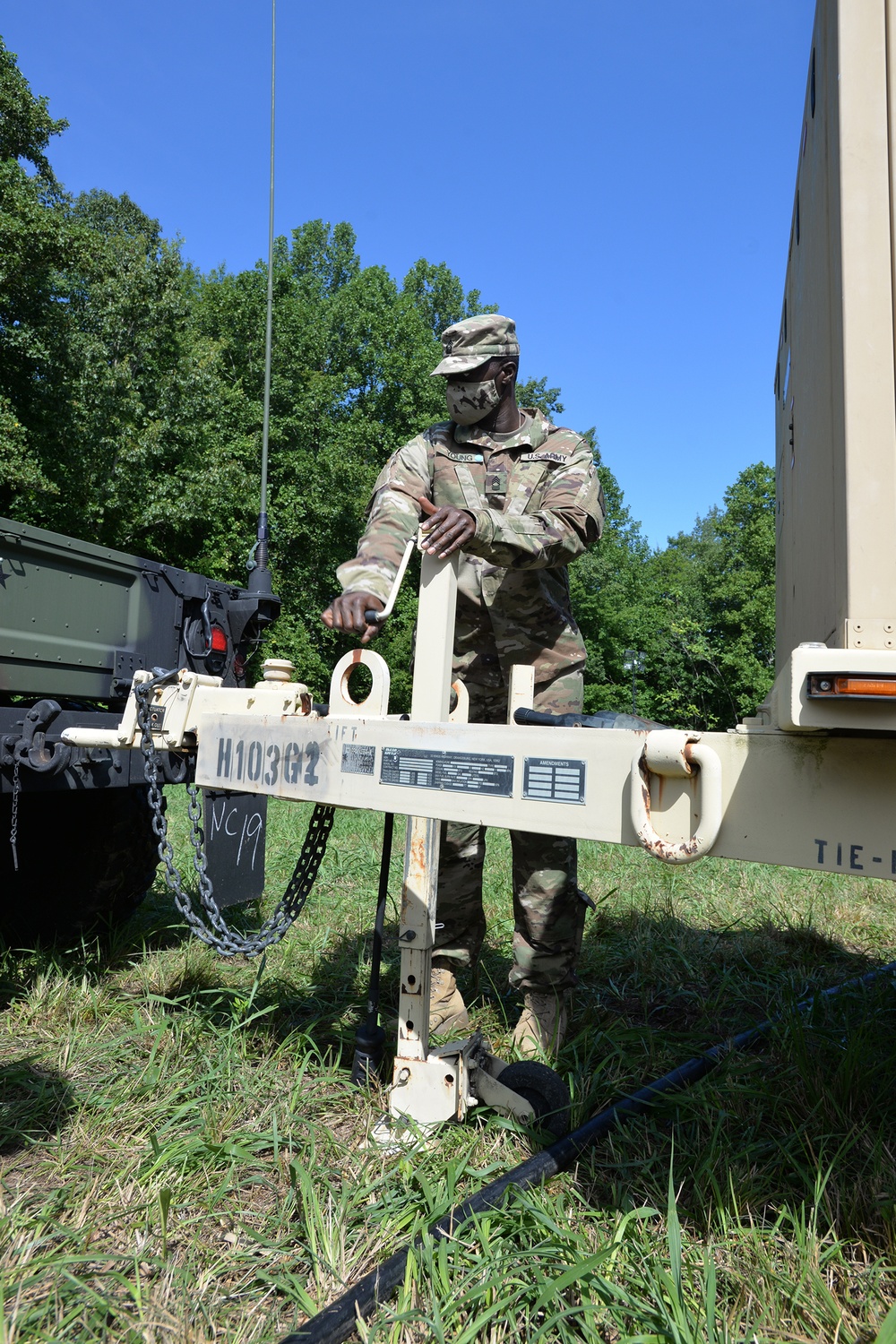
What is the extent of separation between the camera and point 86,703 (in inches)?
145

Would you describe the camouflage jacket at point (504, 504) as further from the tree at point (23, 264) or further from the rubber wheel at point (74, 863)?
the tree at point (23, 264)

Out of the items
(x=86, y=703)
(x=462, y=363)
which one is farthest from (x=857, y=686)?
(x=86, y=703)

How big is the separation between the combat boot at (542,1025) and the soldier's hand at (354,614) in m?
1.34

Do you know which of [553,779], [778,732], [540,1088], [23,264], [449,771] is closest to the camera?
[778,732]

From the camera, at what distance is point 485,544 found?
213cm

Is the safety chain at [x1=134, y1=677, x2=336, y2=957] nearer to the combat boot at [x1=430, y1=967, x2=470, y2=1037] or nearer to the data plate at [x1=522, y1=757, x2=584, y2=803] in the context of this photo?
the combat boot at [x1=430, y1=967, x2=470, y2=1037]

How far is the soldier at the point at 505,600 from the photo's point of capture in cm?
267

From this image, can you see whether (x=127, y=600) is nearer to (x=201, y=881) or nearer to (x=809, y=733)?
(x=201, y=881)

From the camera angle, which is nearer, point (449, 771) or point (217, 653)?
point (449, 771)

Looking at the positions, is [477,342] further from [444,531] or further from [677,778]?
[677,778]

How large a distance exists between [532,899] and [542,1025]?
37 centimetres

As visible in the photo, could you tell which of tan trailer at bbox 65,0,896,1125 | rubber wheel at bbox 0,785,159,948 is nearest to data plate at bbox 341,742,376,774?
tan trailer at bbox 65,0,896,1125

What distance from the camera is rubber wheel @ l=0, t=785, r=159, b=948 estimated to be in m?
3.60

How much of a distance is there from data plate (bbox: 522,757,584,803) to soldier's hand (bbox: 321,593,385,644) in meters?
0.62
